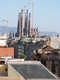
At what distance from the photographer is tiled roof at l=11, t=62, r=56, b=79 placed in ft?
67.7

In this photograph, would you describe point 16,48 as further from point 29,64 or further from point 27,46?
point 29,64

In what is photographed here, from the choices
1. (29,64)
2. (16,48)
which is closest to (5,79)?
(29,64)

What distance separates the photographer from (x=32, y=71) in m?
21.0

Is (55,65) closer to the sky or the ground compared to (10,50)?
closer to the ground

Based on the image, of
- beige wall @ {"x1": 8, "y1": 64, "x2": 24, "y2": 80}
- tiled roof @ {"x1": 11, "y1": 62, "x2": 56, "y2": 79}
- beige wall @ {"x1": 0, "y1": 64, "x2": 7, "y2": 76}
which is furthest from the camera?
beige wall @ {"x1": 0, "y1": 64, "x2": 7, "y2": 76}

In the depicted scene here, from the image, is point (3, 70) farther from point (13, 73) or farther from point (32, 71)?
point (32, 71)

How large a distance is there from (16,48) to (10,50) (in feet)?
344

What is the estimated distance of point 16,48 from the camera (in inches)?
5418

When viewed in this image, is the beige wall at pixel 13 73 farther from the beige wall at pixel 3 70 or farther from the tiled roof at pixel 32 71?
the beige wall at pixel 3 70

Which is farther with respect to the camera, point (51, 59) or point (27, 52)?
point (27, 52)

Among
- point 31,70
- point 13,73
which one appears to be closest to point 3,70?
point 13,73

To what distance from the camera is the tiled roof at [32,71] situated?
20641mm

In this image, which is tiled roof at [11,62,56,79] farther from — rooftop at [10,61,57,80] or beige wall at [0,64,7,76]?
beige wall at [0,64,7,76]

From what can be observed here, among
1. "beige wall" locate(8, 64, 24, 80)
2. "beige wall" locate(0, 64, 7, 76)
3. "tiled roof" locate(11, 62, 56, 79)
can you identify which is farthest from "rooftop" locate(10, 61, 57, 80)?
"beige wall" locate(0, 64, 7, 76)
